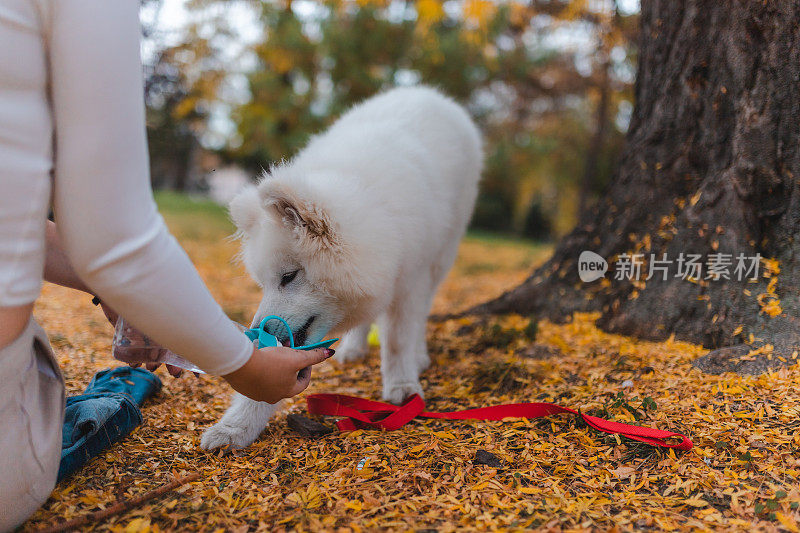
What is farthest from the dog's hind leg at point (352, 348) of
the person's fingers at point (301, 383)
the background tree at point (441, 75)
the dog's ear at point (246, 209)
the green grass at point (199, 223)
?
the background tree at point (441, 75)

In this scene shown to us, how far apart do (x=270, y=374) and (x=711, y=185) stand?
2758mm

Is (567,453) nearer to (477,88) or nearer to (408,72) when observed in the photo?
(408,72)

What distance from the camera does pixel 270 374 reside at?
1705 mm

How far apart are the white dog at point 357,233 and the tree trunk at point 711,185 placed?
3.98ft

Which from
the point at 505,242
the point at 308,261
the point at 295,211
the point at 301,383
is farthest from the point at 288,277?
the point at 505,242

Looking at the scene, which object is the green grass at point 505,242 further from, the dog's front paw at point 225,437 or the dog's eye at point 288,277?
the dog's front paw at point 225,437

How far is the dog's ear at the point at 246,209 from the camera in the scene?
103 inches

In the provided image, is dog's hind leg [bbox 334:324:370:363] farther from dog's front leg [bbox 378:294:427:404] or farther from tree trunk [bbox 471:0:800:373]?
tree trunk [bbox 471:0:800:373]

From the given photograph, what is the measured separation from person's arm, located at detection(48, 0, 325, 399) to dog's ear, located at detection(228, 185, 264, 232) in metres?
1.26

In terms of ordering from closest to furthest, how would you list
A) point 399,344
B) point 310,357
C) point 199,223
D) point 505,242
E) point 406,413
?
point 310,357, point 406,413, point 399,344, point 199,223, point 505,242

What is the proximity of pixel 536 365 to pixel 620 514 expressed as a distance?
4.57 feet

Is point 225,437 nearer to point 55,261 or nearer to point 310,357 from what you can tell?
point 310,357

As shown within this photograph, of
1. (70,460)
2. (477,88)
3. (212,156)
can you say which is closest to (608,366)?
(70,460)

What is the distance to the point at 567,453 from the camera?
218 centimetres
